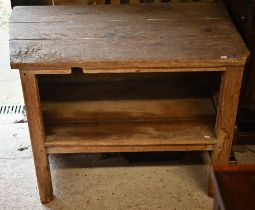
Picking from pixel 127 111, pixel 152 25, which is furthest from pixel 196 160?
pixel 152 25

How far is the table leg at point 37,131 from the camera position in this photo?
4.94 feet

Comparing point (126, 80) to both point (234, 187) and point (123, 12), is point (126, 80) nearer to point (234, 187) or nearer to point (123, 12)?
point (123, 12)

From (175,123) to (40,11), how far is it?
2.48 feet

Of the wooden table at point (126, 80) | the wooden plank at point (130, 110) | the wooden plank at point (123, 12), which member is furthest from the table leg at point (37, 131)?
the wooden plank at point (123, 12)

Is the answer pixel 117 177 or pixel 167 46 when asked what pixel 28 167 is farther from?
pixel 167 46

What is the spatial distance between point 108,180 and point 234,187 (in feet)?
3.11

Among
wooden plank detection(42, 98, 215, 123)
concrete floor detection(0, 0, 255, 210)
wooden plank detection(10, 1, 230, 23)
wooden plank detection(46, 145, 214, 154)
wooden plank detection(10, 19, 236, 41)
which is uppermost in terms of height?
wooden plank detection(10, 1, 230, 23)

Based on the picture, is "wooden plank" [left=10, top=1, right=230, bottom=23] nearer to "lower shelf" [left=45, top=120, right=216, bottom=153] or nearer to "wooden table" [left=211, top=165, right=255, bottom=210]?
"lower shelf" [left=45, top=120, right=216, bottom=153]

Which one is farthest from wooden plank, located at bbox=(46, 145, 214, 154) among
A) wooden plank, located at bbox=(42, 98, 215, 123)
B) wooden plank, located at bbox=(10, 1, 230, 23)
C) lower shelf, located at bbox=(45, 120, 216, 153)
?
wooden plank, located at bbox=(10, 1, 230, 23)

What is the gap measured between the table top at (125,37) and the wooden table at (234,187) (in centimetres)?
47

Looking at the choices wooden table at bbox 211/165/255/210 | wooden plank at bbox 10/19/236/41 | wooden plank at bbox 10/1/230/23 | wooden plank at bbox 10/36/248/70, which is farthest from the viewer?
wooden plank at bbox 10/1/230/23

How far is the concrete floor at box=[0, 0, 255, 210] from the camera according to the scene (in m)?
1.85

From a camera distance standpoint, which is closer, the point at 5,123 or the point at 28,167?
the point at 28,167

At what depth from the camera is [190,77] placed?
212cm
